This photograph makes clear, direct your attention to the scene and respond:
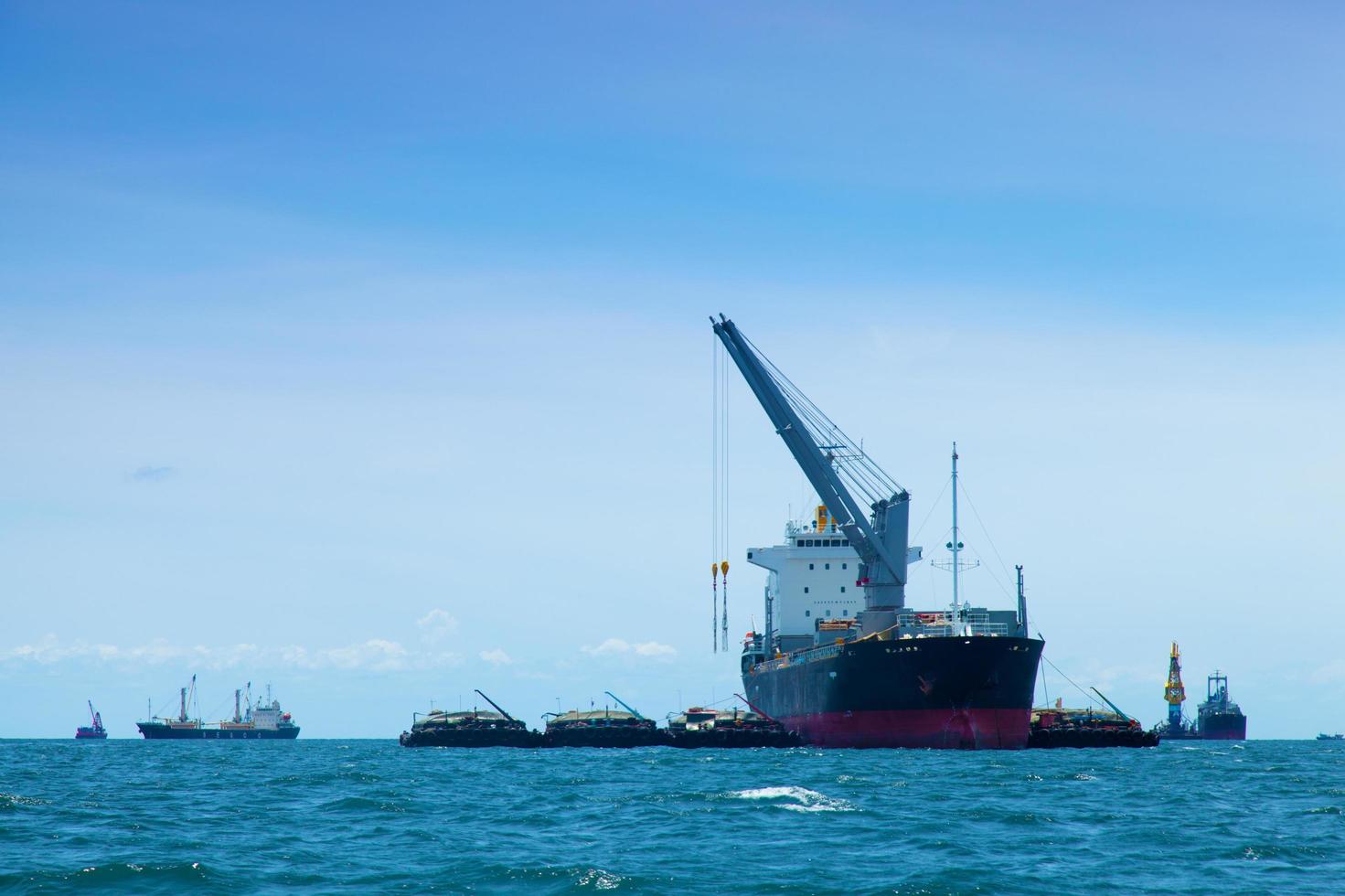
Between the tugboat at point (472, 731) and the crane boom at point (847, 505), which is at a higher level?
the crane boom at point (847, 505)

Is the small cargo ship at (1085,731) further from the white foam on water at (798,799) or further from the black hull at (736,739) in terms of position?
the white foam on water at (798,799)

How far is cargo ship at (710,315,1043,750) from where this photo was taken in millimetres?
74188

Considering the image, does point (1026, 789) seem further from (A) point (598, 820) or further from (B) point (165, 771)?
(B) point (165, 771)

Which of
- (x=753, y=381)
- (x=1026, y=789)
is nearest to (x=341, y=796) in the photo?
(x=1026, y=789)

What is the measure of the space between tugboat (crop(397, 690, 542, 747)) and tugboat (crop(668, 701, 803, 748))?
1490 centimetres

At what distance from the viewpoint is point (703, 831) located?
A: 38719 mm

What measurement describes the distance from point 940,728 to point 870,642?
19.9ft

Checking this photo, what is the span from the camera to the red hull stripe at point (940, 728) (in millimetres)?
74750

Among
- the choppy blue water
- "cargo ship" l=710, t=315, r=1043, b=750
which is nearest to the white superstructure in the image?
"cargo ship" l=710, t=315, r=1043, b=750

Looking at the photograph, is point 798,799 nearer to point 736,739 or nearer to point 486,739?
point 736,739

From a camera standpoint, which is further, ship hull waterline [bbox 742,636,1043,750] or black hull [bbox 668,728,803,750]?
black hull [bbox 668,728,803,750]

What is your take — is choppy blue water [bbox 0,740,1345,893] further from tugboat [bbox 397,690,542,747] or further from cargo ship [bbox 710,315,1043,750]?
tugboat [bbox 397,690,542,747]

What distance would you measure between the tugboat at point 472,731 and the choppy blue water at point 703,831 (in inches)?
1845

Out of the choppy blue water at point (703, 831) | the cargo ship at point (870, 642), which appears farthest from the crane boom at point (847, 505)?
the choppy blue water at point (703, 831)
